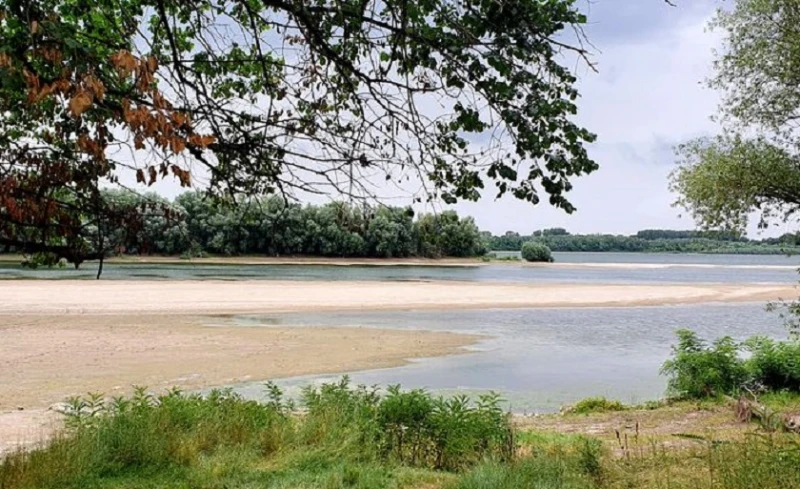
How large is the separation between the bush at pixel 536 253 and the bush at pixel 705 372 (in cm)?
9782

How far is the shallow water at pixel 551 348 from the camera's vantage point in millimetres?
17359

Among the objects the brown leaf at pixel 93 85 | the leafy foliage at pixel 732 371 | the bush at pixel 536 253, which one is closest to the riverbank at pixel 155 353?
the leafy foliage at pixel 732 371

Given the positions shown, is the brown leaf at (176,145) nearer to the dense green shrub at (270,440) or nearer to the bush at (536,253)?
the dense green shrub at (270,440)

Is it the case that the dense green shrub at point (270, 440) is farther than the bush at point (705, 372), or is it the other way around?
the bush at point (705, 372)

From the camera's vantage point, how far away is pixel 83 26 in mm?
5945

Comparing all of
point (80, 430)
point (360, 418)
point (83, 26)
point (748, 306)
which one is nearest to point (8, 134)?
point (83, 26)

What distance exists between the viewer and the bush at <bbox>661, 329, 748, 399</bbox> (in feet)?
49.9

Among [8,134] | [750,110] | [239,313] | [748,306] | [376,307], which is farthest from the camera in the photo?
[748,306]

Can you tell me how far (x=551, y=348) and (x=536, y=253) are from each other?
90582mm

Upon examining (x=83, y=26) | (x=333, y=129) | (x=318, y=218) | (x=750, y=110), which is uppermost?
(x=750, y=110)

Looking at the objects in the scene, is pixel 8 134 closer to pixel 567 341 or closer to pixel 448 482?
pixel 448 482

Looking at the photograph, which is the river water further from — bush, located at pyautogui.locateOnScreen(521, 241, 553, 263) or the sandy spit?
bush, located at pyautogui.locateOnScreen(521, 241, 553, 263)

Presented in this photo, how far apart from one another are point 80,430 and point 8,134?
2982 millimetres

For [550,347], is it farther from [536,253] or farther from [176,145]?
[536,253]
